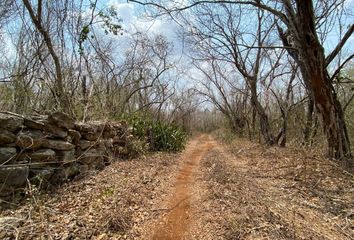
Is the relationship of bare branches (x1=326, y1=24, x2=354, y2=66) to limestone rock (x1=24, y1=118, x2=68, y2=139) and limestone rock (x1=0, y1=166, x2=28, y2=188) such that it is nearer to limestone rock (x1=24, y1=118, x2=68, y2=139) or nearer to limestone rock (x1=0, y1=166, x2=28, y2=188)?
limestone rock (x1=24, y1=118, x2=68, y2=139)

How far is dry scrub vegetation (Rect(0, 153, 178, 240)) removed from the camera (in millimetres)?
3111

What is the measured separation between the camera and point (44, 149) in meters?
4.39

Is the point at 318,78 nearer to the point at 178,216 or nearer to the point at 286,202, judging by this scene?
the point at 286,202

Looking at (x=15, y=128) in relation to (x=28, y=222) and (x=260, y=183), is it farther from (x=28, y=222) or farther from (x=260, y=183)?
(x=260, y=183)

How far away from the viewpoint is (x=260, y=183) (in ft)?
17.4

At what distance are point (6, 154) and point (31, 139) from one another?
463mm

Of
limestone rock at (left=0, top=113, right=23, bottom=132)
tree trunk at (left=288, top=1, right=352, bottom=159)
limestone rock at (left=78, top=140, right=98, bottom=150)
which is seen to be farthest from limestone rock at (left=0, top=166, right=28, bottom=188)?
tree trunk at (left=288, top=1, right=352, bottom=159)

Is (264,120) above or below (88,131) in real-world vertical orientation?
above

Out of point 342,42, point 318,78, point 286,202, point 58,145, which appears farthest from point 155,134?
point 286,202

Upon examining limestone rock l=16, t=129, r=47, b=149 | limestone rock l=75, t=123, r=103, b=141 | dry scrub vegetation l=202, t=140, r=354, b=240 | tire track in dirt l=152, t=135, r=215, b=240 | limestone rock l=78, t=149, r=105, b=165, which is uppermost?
limestone rock l=75, t=123, r=103, b=141

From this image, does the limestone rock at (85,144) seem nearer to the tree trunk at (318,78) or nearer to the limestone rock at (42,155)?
the limestone rock at (42,155)

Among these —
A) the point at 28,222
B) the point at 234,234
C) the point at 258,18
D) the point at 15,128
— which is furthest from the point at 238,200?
the point at 258,18

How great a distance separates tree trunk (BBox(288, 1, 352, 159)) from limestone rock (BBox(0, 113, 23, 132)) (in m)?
5.39

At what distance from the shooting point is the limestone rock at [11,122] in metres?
3.80
